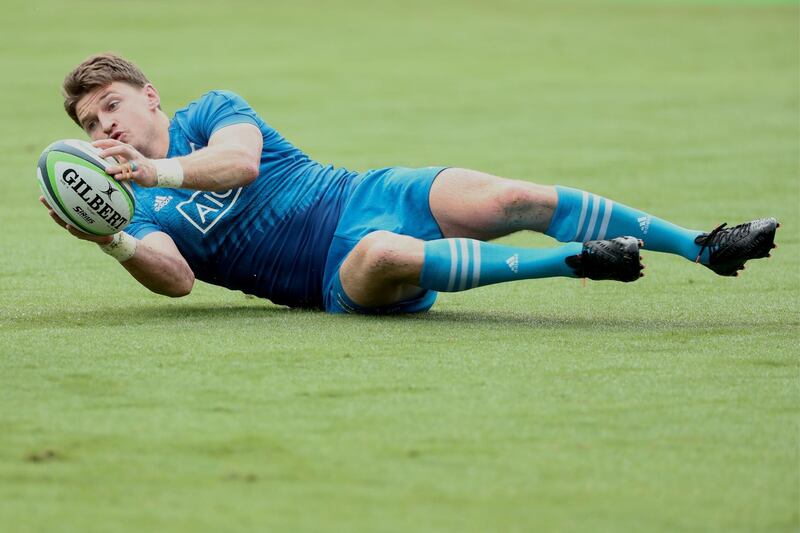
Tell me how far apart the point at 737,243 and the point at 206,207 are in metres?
2.27

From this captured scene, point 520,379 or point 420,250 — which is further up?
point 420,250

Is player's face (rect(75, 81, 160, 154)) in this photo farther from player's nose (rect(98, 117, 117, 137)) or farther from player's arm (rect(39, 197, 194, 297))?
player's arm (rect(39, 197, 194, 297))

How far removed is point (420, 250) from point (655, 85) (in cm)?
1171

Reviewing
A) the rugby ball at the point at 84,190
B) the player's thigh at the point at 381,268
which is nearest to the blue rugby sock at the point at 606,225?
the player's thigh at the point at 381,268

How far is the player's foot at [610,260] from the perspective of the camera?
17.0 feet

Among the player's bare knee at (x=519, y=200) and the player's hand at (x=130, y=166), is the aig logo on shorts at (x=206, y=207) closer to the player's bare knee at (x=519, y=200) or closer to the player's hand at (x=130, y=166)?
the player's hand at (x=130, y=166)

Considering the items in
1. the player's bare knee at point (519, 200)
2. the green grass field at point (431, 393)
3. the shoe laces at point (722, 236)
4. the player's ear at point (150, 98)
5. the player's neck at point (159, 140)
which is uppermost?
the player's ear at point (150, 98)

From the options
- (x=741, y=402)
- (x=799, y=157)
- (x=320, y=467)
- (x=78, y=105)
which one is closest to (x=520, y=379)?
(x=741, y=402)

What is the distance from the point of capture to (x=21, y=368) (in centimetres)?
479

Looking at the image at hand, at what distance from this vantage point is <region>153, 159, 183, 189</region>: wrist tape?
543 centimetres

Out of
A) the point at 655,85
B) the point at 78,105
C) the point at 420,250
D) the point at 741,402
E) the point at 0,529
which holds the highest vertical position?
the point at 655,85

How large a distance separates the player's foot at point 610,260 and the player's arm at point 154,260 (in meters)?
1.71

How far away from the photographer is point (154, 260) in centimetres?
576

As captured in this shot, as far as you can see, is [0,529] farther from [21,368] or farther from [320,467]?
[21,368]
